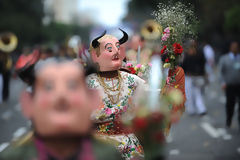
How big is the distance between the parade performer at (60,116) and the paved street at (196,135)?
5123 millimetres

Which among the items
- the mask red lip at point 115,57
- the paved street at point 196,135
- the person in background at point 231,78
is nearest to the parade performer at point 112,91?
the mask red lip at point 115,57

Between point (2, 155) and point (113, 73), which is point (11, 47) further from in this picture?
point (2, 155)

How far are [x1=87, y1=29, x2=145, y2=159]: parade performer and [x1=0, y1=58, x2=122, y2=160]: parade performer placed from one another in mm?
1561

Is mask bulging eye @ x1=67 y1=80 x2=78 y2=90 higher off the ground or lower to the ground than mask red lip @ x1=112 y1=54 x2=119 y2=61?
lower

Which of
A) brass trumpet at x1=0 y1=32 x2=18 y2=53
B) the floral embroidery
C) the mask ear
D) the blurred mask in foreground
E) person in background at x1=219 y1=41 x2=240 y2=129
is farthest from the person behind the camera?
brass trumpet at x1=0 y1=32 x2=18 y2=53

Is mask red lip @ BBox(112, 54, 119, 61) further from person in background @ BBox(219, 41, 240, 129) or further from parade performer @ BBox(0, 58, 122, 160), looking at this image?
person in background @ BBox(219, 41, 240, 129)

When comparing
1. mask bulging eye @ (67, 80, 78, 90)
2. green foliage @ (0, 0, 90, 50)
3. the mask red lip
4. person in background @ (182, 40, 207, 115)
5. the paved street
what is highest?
A: green foliage @ (0, 0, 90, 50)

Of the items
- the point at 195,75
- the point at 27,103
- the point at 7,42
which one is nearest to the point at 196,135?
the point at 195,75

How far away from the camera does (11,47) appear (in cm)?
1891

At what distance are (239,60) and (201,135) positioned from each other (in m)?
1.85

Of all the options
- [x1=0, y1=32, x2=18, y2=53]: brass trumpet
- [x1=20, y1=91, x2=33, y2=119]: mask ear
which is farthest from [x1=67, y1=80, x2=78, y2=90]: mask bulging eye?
[x1=0, y1=32, x2=18, y2=53]: brass trumpet

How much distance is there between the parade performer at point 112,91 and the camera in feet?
14.7

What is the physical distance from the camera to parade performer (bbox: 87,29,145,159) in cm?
448

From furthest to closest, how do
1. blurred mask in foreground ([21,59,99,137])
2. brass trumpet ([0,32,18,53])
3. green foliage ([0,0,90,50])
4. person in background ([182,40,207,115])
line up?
green foliage ([0,0,90,50])
brass trumpet ([0,32,18,53])
person in background ([182,40,207,115])
blurred mask in foreground ([21,59,99,137])
